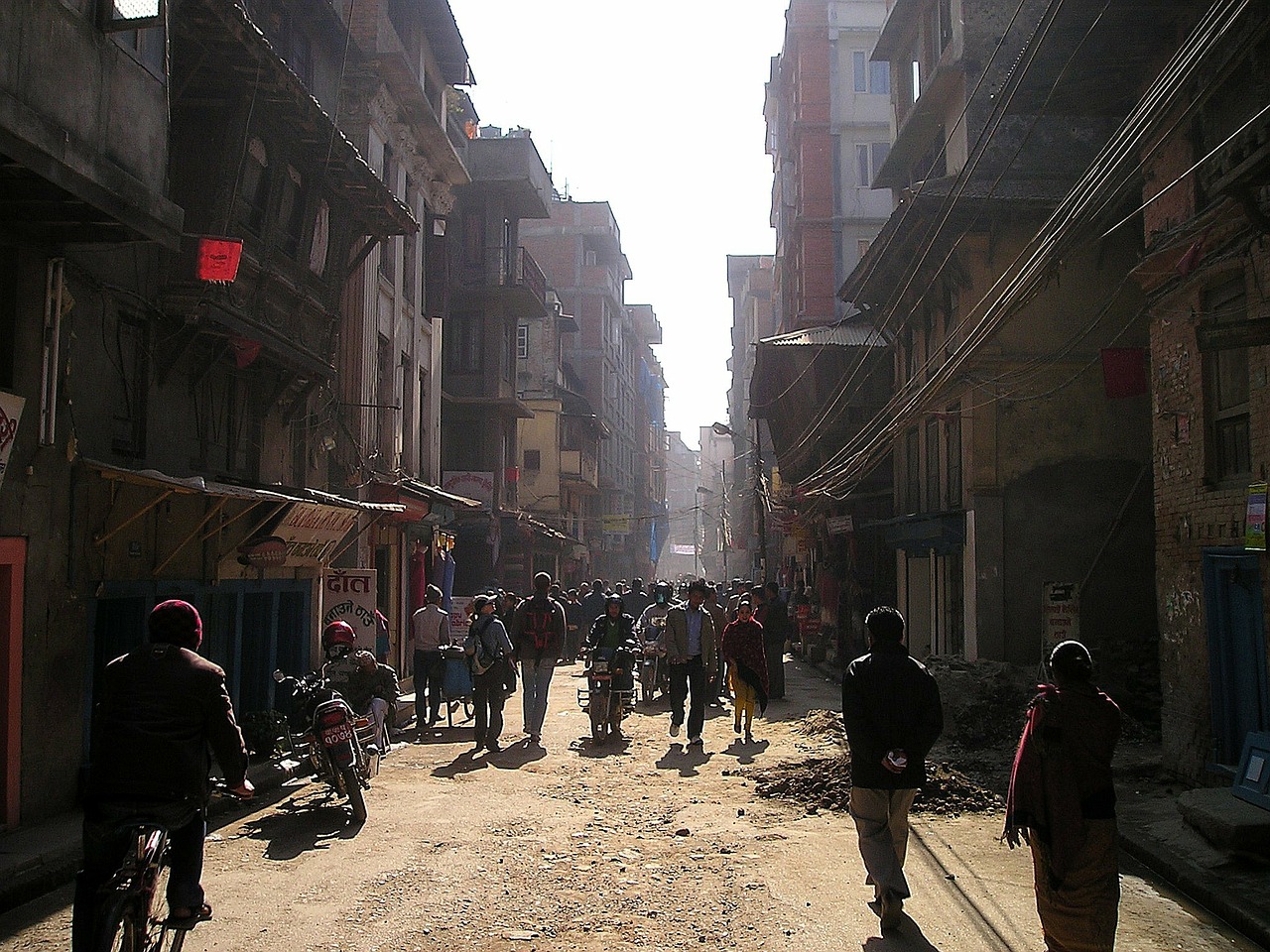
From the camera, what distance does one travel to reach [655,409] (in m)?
119

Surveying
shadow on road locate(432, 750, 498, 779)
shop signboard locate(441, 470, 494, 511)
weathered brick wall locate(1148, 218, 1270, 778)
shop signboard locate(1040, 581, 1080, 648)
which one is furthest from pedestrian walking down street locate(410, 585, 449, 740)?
shop signboard locate(441, 470, 494, 511)

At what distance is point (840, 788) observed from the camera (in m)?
10.8

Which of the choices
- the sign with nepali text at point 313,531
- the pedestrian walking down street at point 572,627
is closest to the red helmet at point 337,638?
the sign with nepali text at point 313,531

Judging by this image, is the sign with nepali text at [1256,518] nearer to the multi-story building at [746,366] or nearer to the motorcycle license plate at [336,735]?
the motorcycle license plate at [336,735]

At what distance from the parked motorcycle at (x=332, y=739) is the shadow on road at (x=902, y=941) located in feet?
15.7

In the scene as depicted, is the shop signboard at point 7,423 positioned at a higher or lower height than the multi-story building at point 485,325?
lower

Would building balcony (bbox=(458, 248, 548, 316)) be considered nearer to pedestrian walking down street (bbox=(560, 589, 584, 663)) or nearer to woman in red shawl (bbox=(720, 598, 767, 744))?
pedestrian walking down street (bbox=(560, 589, 584, 663))

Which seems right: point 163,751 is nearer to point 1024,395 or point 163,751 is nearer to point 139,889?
point 139,889

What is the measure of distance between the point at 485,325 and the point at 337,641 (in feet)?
88.2

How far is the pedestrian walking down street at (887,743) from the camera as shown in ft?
22.7

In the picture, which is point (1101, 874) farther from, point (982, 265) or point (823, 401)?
point (823, 401)

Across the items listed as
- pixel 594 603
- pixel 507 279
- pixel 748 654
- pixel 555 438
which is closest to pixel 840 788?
pixel 748 654

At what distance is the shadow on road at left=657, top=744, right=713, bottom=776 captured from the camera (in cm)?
1273

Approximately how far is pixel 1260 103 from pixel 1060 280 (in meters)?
9.81
